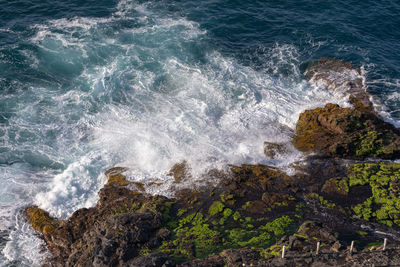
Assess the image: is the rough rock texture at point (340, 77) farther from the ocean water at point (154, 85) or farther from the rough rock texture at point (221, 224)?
the rough rock texture at point (221, 224)

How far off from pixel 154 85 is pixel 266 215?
2012 centimetres

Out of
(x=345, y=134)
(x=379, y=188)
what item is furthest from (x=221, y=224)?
(x=345, y=134)

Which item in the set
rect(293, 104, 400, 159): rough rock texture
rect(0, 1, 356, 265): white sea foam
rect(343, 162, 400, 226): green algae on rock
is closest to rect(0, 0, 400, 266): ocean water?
rect(0, 1, 356, 265): white sea foam

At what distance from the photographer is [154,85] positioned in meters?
38.8

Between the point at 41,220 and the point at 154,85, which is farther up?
the point at 154,85

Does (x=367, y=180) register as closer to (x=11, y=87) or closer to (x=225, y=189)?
(x=225, y=189)

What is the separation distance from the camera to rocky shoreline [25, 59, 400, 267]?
21.0m

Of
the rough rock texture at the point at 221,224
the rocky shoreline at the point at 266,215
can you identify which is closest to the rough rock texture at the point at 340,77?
the rocky shoreline at the point at 266,215

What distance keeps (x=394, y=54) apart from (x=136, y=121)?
1235 inches

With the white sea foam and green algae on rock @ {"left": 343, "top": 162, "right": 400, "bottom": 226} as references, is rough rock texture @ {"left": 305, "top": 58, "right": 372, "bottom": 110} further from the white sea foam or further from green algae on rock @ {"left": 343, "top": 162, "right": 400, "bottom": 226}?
green algae on rock @ {"left": 343, "top": 162, "right": 400, "bottom": 226}

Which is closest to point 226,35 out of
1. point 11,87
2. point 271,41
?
point 271,41

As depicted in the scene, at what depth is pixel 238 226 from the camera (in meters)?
23.7

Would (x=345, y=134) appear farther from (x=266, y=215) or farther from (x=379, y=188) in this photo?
(x=266, y=215)

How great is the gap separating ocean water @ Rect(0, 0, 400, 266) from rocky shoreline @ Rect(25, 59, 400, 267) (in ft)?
5.48
